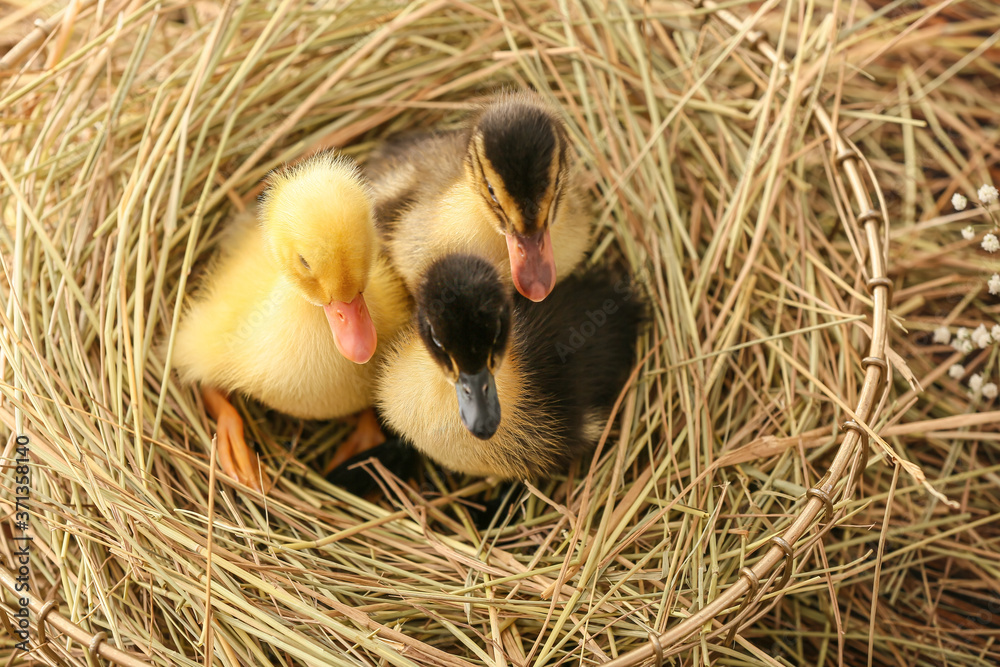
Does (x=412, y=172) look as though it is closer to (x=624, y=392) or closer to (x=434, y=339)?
(x=434, y=339)

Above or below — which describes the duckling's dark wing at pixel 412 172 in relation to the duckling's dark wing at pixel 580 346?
above

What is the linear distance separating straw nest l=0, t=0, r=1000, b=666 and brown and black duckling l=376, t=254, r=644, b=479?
9 centimetres

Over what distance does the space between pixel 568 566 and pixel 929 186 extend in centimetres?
148

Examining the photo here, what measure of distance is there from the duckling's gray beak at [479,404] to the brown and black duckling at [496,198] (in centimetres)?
25

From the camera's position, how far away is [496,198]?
4.51 feet

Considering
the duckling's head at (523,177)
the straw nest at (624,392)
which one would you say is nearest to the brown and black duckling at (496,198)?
the duckling's head at (523,177)

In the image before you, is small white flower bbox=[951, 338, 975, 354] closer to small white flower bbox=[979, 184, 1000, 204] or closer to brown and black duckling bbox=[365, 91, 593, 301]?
small white flower bbox=[979, 184, 1000, 204]

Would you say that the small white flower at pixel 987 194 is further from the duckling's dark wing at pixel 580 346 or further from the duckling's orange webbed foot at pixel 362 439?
the duckling's orange webbed foot at pixel 362 439

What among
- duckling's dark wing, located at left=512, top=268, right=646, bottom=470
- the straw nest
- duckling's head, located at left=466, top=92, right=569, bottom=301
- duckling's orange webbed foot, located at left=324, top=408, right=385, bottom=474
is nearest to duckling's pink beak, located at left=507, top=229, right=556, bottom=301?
duckling's head, located at left=466, top=92, right=569, bottom=301

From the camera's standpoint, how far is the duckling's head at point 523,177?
4.24ft

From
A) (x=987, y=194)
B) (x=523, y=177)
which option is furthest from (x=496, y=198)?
(x=987, y=194)

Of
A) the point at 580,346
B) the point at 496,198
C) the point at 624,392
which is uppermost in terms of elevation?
the point at 496,198

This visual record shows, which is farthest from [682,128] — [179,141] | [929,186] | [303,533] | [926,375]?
[303,533]

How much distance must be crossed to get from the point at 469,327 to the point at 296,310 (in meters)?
0.45
